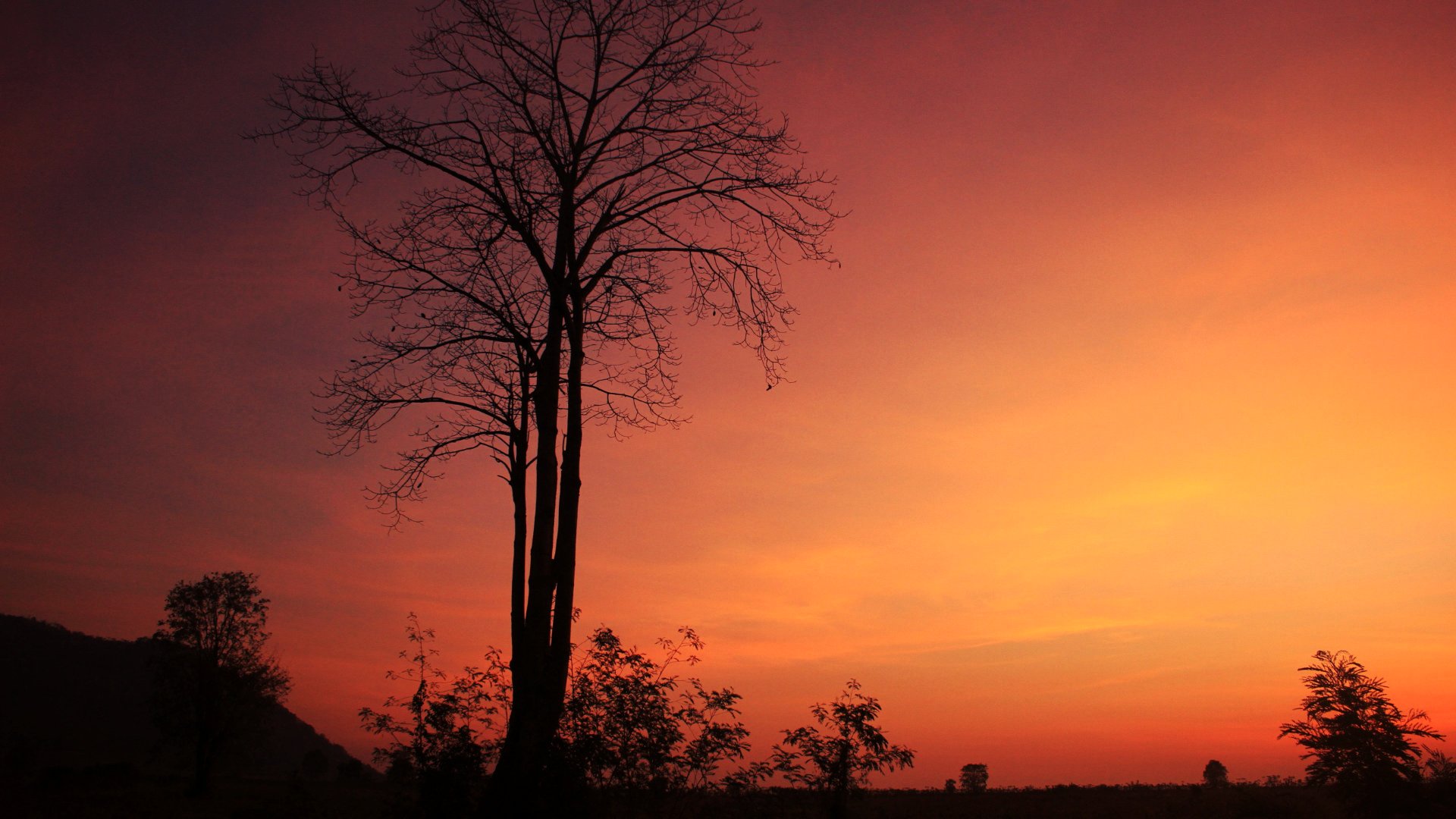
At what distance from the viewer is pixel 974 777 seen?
1623 inches

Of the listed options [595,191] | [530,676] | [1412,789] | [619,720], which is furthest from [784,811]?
[1412,789]

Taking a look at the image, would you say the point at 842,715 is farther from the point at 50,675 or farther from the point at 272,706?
the point at 50,675

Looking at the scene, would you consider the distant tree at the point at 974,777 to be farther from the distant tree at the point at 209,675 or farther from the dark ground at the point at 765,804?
the distant tree at the point at 209,675

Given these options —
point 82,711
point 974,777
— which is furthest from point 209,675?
point 82,711

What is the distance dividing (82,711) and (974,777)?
3472 inches

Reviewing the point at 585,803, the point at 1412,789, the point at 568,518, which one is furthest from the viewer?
the point at 1412,789

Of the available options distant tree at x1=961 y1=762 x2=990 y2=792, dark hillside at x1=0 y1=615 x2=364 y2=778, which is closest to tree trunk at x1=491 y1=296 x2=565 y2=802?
distant tree at x1=961 y1=762 x2=990 y2=792

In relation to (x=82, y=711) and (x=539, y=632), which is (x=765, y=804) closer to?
(x=539, y=632)

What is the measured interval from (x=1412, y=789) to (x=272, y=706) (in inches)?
1840

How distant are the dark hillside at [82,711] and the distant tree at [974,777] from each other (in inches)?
1775

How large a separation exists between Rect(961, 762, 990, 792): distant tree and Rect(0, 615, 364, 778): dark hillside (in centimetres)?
4508

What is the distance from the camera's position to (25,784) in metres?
28.9

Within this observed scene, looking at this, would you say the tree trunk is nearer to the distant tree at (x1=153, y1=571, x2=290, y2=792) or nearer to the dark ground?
the dark ground

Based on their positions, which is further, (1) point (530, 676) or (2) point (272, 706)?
(2) point (272, 706)
